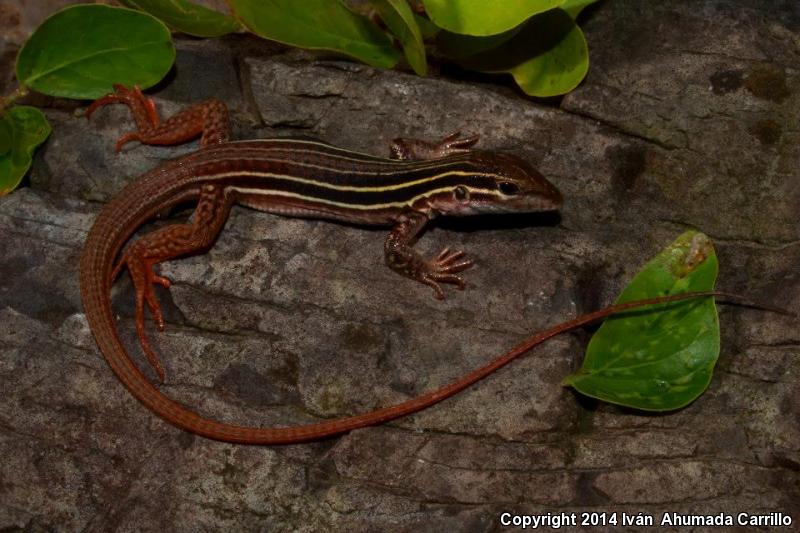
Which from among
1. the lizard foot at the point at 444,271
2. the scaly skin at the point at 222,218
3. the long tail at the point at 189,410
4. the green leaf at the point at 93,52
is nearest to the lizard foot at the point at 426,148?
the scaly skin at the point at 222,218

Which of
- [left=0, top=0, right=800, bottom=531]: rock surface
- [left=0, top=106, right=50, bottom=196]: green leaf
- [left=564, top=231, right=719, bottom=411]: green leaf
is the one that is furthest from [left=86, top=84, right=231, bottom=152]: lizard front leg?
[left=564, top=231, right=719, bottom=411]: green leaf

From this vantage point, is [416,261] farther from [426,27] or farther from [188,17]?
[188,17]

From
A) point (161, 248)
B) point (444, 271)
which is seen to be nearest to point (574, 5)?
point (444, 271)

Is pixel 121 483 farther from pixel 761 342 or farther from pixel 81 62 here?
pixel 761 342

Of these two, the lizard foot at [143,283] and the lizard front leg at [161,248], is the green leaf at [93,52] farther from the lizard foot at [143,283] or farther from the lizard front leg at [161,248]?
the lizard foot at [143,283]

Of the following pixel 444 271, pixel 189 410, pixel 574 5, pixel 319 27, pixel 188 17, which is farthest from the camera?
pixel 188 17
